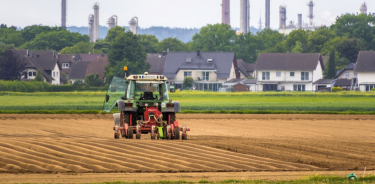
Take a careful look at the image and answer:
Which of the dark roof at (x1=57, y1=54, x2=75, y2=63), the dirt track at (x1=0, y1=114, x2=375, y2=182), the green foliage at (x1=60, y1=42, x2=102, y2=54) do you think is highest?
the green foliage at (x1=60, y1=42, x2=102, y2=54)

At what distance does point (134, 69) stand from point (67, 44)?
201 ft

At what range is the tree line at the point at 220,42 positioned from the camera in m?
102

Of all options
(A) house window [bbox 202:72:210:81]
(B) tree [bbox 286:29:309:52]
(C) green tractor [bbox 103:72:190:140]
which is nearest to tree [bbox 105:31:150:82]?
(A) house window [bbox 202:72:210:81]

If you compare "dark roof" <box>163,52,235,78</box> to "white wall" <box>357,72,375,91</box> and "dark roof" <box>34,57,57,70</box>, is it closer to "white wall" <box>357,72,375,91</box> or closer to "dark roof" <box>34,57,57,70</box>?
"dark roof" <box>34,57,57,70</box>

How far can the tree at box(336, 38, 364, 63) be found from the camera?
118488mm

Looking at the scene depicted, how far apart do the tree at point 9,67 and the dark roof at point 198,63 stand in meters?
21.7

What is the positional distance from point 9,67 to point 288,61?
4002 cm

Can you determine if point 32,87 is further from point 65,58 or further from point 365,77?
point 65,58

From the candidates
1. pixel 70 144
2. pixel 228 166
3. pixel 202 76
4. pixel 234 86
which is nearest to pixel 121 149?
pixel 70 144

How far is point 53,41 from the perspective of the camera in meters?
154

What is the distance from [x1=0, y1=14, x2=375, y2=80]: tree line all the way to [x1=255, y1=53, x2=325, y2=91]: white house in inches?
278

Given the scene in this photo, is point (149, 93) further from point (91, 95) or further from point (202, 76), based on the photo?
point (202, 76)

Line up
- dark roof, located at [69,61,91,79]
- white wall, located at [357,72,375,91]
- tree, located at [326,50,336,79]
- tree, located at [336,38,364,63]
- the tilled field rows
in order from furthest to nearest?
tree, located at [336,38,364,63] < dark roof, located at [69,61,91,79] < tree, located at [326,50,336,79] < white wall, located at [357,72,375,91] < the tilled field rows

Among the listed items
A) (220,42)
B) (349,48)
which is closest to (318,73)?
(349,48)
